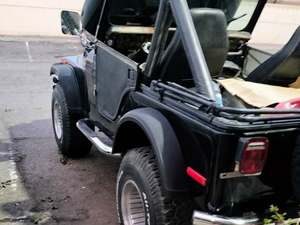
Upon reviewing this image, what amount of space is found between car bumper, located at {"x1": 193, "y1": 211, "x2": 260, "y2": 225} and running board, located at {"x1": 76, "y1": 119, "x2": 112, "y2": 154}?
1311 millimetres

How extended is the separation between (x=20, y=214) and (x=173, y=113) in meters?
1.84

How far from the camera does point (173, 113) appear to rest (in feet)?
9.23

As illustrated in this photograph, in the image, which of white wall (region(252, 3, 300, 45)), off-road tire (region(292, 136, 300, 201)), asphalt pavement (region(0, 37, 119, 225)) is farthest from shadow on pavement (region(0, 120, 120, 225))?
white wall (region(252, 3, 300, 45))

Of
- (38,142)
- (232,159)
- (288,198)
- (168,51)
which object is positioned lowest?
(38,142)

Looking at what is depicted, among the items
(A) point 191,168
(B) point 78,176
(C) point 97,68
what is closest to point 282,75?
(A) point 191,168

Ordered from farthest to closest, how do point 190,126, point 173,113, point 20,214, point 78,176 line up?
point 78,176
point 20,214
point 173,113
point 190,126

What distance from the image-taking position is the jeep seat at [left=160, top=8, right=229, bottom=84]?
10.0 feet

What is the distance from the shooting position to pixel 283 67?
128 inches

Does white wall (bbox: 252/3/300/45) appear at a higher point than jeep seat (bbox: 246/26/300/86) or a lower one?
lower

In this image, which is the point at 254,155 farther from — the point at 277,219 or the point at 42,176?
the point at 42,176

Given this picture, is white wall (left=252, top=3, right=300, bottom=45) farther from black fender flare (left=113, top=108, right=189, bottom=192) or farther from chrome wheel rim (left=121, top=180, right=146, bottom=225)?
black fender flare (left=113, top=108, right=189, bottom=192)

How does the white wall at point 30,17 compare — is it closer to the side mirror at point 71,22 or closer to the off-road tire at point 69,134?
the off-road tire at point 69,134

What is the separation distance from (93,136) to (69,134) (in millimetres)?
773

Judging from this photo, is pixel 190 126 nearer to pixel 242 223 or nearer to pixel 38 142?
pixel 242 223
